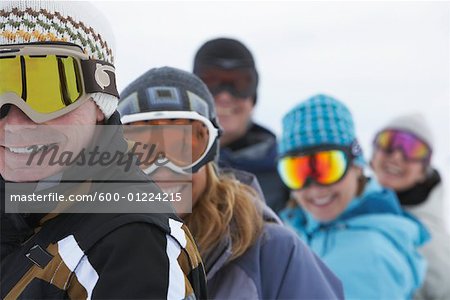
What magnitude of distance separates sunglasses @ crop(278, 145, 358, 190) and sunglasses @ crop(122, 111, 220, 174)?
1.46m

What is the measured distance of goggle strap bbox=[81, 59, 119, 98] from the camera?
4.48ft

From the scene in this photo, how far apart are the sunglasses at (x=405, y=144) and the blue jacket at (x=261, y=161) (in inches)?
39.1

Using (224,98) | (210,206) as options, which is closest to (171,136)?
(210,206)

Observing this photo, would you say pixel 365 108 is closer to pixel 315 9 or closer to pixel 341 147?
pixel 315 9

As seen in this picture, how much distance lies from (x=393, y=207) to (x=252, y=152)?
1270 millimetres

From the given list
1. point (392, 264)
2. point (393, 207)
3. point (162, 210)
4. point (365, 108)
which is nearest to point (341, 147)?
point (393, 207)

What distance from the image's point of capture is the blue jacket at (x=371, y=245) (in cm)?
292

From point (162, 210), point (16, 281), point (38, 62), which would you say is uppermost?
point (38, 62)

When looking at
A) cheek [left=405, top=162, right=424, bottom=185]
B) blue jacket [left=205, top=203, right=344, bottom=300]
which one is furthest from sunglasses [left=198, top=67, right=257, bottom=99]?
blue jacket [left=205, top=203, right=344, bottom=300]

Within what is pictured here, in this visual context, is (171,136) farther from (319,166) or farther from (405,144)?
(405,144)

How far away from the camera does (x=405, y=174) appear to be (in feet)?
16.5

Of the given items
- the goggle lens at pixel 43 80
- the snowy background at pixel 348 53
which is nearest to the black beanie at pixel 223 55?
the goggle lens at pixel 43 80

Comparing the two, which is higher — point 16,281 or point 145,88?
point 145,88

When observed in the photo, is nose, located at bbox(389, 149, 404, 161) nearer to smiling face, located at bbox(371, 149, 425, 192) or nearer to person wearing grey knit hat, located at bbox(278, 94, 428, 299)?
smiling face, located at bbox(371, 149, 425, 192)
